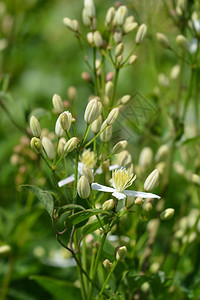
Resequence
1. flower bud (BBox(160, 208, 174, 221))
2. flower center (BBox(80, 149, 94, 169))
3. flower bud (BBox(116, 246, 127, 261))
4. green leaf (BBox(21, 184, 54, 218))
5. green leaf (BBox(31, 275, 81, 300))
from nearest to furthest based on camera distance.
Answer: green leaf (BBox(21, 184, 54, 218)) → flower bud (BBox(116, 246, 127, 261)) → flower bud (BBox(160, 208, 174, 221)) → flower center (BBox(80, 149, 94, 169)) → green leaf (BBox(31, 275, 81, 300))

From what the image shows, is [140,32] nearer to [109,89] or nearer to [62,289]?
[109,89]

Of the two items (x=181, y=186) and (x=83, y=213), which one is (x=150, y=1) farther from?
(x=181, y=186)

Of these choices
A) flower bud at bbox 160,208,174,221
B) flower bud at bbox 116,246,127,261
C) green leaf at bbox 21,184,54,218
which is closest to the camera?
green leaf at bbox 21,184,54,218

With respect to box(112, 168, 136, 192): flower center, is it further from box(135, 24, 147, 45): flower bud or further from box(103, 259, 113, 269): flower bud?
box(135, 24, 147, 45): flower bud

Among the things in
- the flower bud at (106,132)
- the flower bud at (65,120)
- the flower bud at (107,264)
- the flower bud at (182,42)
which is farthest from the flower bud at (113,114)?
the flower bud at (182,42)

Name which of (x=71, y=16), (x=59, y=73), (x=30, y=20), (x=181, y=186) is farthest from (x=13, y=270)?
(x=71, y=16)

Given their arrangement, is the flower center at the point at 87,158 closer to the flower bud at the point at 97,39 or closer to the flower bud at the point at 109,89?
the flower bud at the point at 109,89

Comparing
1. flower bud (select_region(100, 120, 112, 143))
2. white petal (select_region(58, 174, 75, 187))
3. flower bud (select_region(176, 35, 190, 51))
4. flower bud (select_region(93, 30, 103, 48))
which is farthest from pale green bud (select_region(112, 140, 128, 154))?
flower bud (select_region(176, 35, 190, 51))

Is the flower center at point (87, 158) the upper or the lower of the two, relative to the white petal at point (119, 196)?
lower
